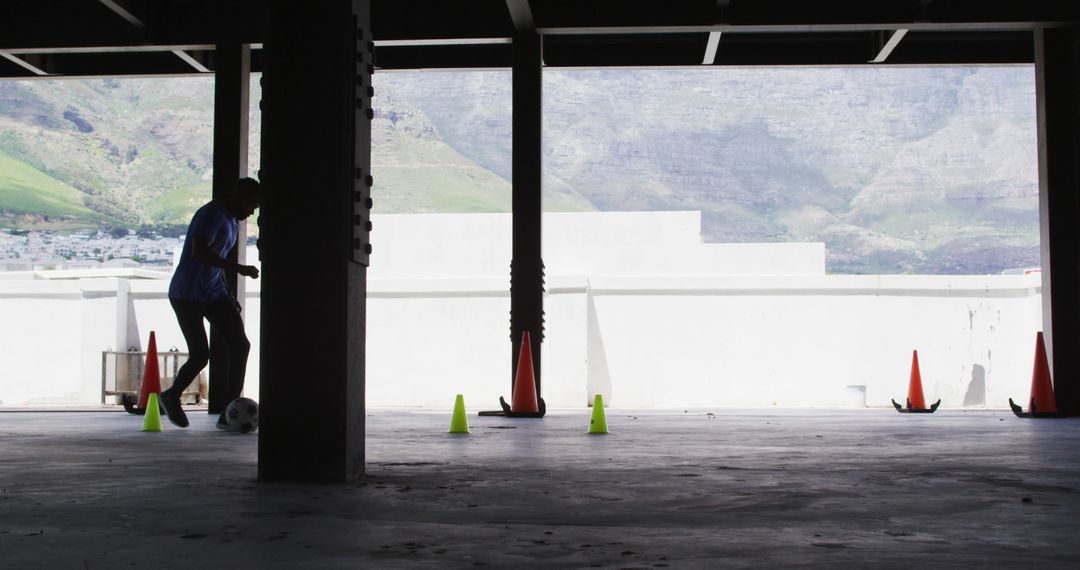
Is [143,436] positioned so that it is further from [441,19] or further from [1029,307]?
[1029,307]

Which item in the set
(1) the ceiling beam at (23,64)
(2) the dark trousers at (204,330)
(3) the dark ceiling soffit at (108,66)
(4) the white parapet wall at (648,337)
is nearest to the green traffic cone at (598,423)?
(2) the dark trousers at (204,330)

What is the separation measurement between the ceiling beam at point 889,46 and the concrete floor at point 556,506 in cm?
683

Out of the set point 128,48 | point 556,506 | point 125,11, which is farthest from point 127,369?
point 556,506

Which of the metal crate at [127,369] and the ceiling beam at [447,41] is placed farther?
the metal crate at [127,369]

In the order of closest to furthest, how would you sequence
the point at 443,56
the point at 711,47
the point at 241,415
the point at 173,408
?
the point at 241,415
the point at 173,408
the point at 711,47
the point at 443,56

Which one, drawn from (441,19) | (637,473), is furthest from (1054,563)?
(441,19)

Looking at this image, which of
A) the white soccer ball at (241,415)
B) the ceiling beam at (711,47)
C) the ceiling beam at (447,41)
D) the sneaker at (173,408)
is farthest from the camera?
the ceiling beam at (711,47)

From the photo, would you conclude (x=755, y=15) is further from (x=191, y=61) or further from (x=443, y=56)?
(x=191, y=61)

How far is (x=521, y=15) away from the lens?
1251 centimetres

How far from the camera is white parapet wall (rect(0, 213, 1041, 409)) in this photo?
24734mm

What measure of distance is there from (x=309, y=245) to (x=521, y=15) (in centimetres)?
786

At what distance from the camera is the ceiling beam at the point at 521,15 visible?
12059mm

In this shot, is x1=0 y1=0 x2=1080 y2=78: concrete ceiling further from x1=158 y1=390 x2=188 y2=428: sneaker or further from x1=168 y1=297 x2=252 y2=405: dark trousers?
x1=158 y1=390 x2=188 y2=428: sneaker

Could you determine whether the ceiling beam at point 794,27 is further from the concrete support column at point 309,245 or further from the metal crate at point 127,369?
the metal crate at point 127,369
